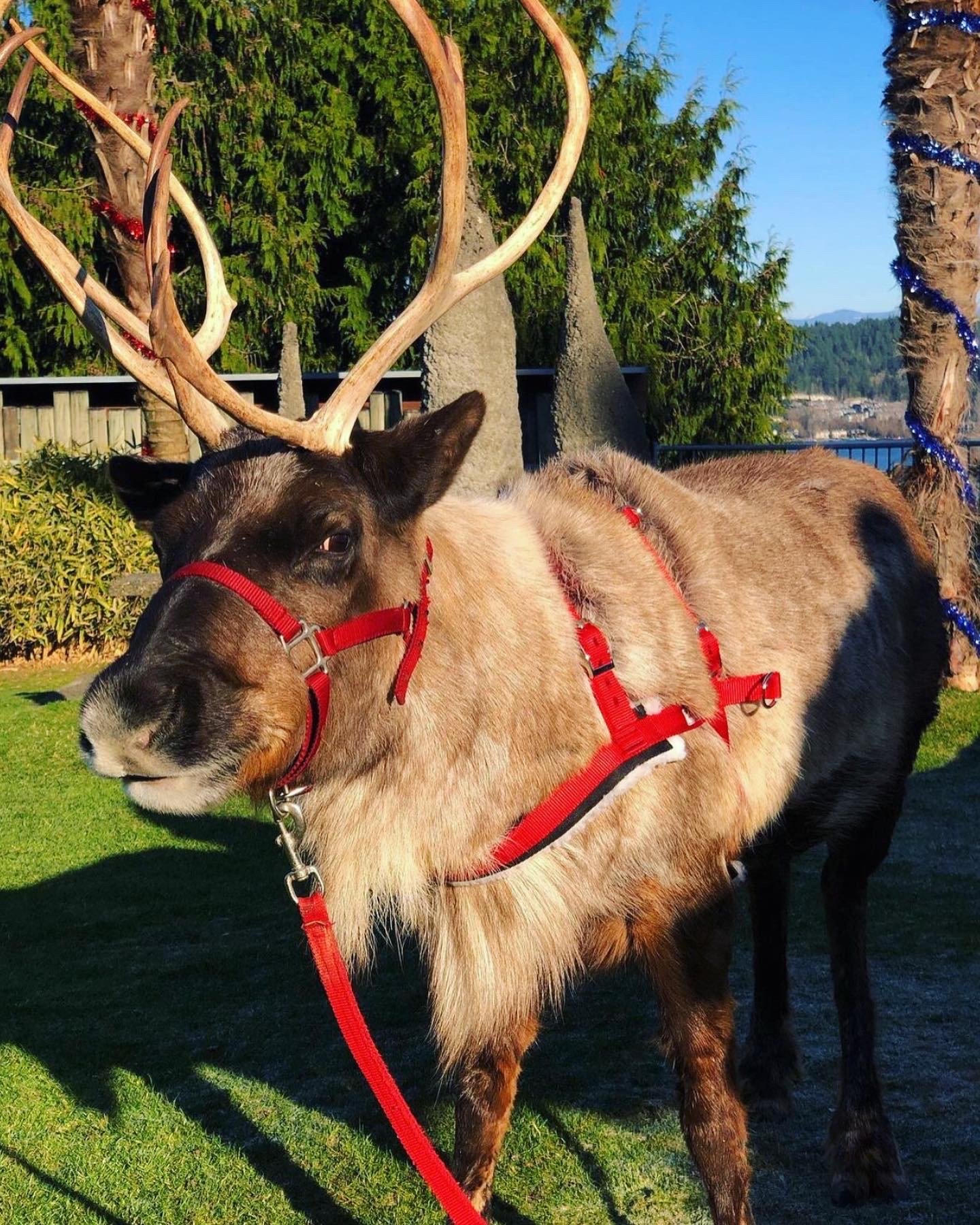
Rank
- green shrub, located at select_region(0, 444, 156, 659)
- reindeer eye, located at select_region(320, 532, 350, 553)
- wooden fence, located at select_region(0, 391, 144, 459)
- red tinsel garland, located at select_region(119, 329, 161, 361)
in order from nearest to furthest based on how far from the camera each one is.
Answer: reindeer eye, located at select_region(320, 532, 350, 553), red tinsel garland, located at select_region(119, 329, 161, 361), green shrub, located at select_region(0, 444, 156, 659), wooden fence, located at select_region(0, 391, 144, 459)

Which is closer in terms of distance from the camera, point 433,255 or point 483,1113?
point 433,255

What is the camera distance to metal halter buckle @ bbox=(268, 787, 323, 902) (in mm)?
3061

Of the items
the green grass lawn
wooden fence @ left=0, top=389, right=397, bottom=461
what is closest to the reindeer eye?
the green grass lawn

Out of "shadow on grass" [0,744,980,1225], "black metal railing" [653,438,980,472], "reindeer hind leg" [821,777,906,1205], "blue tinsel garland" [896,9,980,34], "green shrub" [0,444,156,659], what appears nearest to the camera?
"reindeer hind leg" [821,777,906,1205]

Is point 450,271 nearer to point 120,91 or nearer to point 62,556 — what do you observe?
point 120,91

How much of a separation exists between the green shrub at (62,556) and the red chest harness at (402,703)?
1268 cm

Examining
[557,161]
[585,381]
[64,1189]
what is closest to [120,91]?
[585,381]

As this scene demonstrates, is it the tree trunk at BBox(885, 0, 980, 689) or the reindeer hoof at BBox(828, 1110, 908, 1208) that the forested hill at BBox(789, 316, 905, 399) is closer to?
the tree trunk at BBox(885, 0, 980, 689)

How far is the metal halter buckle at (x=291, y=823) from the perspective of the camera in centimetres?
306

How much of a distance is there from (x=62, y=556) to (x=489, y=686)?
510 inches

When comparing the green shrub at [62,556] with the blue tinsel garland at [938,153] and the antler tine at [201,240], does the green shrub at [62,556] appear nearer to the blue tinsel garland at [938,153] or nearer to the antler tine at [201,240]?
the blue tinsel garland at [938,153]

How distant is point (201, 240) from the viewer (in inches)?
165

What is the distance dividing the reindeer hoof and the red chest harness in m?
1.42

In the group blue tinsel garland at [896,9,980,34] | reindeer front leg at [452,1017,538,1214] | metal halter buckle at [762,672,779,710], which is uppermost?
blue tinsel garland at [896,9,980,34]
